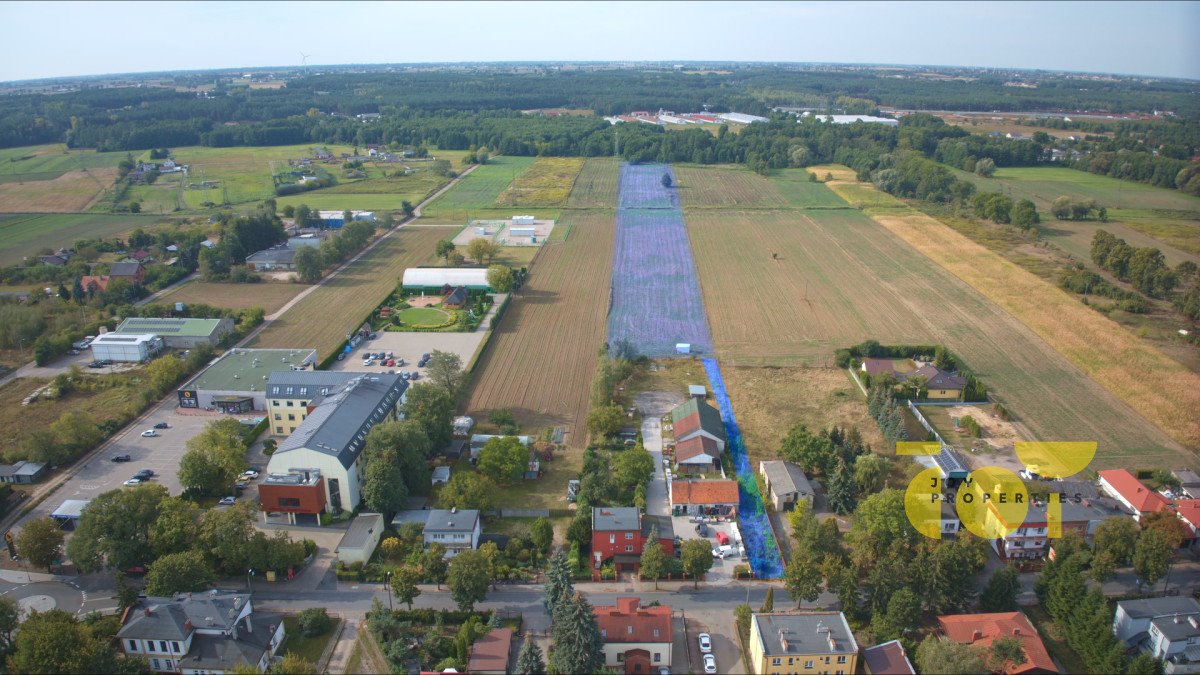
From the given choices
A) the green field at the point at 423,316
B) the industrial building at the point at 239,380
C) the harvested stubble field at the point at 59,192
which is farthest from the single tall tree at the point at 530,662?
the harvested stubble field at the point at 59,192

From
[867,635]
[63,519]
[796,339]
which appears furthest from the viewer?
[796,339]

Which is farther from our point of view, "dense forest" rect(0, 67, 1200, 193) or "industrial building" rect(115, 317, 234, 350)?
"dense forest" rect(0, 67, 1200, 193)

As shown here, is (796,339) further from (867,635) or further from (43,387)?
(43,387)

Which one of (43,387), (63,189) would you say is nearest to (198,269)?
(43,387)

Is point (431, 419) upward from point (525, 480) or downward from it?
upward

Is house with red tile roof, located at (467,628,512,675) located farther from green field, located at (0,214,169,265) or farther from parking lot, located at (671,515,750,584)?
green field, located at (0,214,169,265)

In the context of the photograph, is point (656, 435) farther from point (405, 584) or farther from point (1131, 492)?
point (1131, 492)

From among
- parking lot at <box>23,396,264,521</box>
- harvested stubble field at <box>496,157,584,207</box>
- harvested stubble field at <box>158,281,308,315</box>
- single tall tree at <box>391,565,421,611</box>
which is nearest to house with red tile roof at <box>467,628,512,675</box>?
single tall tree at <box>391,565,421,611</box>
